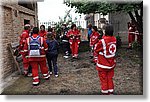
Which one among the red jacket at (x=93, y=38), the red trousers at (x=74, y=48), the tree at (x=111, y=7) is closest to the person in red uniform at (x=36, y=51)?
the tree at (x=111, y=7)

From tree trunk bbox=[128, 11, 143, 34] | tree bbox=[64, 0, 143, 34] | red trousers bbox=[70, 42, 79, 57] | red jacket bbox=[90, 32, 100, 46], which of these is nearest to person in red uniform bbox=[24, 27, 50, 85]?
tree bbox=[64, 0, 143, 34]

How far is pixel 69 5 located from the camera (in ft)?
10.6

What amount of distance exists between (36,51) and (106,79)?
3.31 ft

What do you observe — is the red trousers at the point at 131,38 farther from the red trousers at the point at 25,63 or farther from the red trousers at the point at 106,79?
the red trousers at the point at 25,63

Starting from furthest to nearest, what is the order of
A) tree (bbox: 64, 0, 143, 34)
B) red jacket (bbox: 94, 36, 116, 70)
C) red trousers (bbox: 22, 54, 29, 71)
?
red trousers (bbox: 22, 54, 29, 71), tree (bbox: 64, 0, 143, 34), red jacket (bbox: 94, 36, 116, 70)

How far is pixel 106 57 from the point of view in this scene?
2.47m

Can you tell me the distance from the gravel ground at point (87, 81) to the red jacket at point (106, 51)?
34 cm

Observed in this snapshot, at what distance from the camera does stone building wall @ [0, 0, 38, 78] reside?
3.21 metres

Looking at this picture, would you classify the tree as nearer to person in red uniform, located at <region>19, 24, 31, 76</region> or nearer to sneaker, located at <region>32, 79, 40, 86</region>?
person in red uniform, located at <region>19, 24, 31, 76</region>

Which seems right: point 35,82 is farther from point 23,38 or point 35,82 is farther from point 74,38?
point 74,38

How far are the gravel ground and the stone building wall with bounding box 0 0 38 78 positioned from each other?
0.25 meters

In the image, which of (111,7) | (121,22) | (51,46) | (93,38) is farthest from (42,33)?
(121,22)

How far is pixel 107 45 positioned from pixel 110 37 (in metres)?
0.09

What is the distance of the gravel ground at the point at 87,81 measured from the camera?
268 cm
